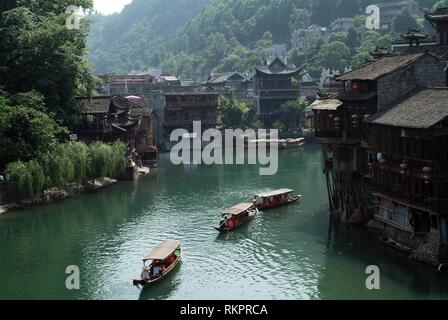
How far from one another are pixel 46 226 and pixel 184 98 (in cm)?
6157

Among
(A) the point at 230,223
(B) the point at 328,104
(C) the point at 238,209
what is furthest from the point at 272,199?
(B) the point at 328,104

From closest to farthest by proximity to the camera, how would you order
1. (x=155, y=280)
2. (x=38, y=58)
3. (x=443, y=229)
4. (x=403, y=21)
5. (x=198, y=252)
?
(x=443, y=229) → (x=155, y=280) → (x=198, y=252) → (x=38, y=58) → (x=403, y=21)

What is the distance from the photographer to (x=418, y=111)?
37.3 m

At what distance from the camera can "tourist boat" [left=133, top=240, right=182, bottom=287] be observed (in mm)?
35656

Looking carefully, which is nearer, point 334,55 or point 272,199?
point 272,199

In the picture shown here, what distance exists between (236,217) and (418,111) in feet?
55.2

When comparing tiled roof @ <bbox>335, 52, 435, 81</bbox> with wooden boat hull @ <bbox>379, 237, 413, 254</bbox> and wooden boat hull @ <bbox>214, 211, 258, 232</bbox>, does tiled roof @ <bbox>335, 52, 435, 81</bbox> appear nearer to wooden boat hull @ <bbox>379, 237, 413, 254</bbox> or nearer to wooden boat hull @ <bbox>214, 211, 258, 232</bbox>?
wooden boat hull @ <bbox>379, 237, 413, 254</bbox>

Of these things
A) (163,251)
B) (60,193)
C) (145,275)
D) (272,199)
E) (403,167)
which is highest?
(403,167)

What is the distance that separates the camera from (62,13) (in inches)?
Result: 2795

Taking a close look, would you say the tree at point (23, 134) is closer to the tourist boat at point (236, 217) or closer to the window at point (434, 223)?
the tourist boat at point (236, 217)

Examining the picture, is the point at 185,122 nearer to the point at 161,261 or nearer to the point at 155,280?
the point at 161,261

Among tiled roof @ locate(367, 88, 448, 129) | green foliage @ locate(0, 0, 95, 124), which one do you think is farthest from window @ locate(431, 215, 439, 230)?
green foliage @ locate(0, 0, 95, 124)

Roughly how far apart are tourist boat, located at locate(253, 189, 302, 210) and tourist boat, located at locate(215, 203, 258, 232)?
11.1 feet

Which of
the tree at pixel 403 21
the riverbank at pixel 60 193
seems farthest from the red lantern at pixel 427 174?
the tree at pixel 403 21
